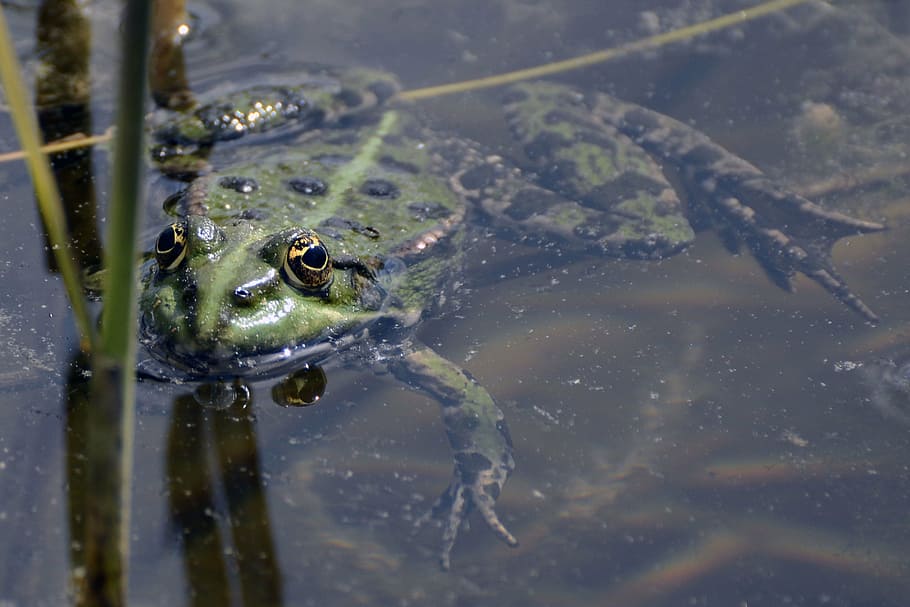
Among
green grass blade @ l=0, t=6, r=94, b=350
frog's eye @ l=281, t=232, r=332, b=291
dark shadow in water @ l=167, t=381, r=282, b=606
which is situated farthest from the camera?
frog's eye @ l=281, t=232, r=332, b=291

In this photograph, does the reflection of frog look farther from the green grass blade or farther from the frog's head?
the green grass blade

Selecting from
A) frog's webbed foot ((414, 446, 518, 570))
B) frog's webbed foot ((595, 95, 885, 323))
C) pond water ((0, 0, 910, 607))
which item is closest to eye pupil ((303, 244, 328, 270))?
pond water ((0, 0, 910, 607))

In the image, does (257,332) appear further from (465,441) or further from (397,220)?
(397,220)

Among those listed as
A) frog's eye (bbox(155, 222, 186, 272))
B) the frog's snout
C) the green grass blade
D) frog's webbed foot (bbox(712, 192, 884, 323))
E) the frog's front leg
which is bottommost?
the frog's front leg

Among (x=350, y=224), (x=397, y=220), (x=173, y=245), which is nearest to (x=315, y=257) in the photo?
(x=173, y=245)

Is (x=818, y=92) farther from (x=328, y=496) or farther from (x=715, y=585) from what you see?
(x=328, y=496)

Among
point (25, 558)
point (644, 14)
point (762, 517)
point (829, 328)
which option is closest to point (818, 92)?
point (644, 14)
